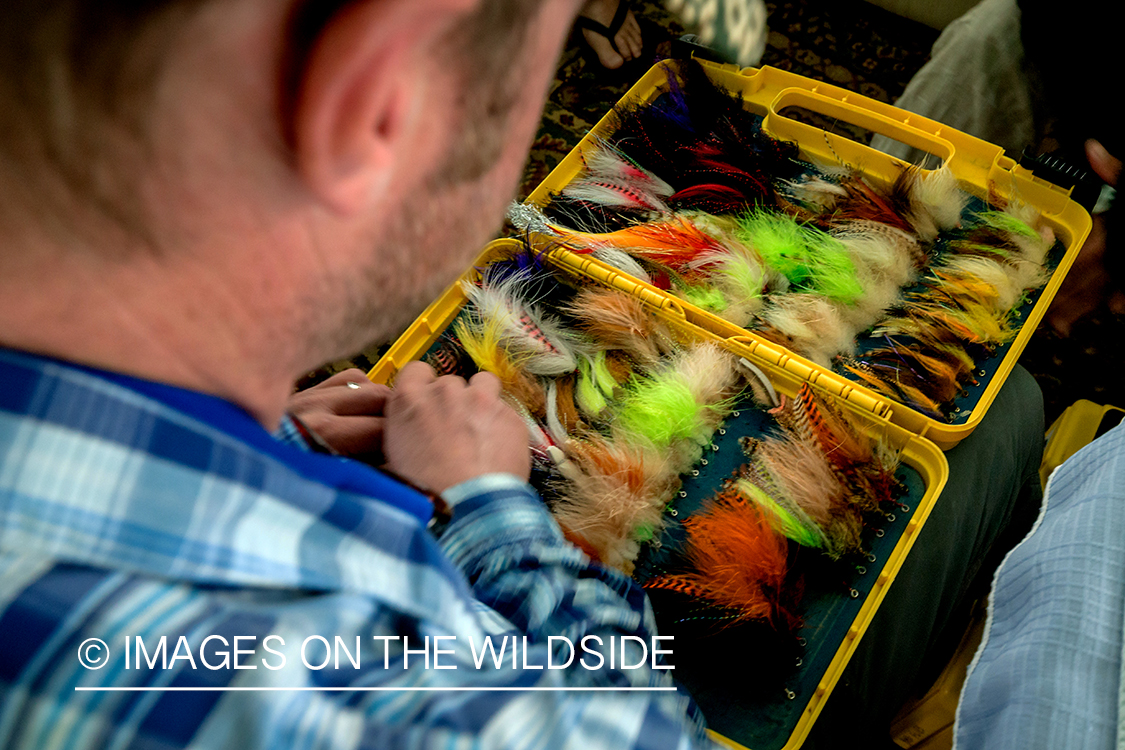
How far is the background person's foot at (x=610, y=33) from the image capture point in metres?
2.50

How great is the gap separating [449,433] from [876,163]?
106 centimetres

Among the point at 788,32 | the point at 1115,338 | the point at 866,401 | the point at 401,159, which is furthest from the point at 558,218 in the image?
the point at 788,32

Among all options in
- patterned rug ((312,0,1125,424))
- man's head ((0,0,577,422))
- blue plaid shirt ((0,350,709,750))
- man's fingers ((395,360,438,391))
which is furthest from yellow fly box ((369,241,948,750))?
patterned rug ((312,0,1125,424))

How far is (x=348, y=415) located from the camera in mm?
897

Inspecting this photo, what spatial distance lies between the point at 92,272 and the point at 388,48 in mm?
197

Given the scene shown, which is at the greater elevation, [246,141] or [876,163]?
[246,141]

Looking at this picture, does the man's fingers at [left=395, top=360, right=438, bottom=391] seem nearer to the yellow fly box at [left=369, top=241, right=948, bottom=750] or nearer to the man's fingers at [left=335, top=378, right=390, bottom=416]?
the man's fingers at [left=335, top=378, right=390, bottom=416]

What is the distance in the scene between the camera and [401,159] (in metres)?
0.40

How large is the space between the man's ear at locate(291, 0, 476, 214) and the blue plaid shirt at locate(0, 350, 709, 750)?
185mm

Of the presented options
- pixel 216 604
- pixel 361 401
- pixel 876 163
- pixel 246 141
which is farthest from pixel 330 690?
pixel 876 163

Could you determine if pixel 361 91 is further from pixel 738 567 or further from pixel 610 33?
pixel 610 33

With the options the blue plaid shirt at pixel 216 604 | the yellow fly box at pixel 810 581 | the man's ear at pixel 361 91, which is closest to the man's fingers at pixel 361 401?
the yellow fly box at pixel 810 581

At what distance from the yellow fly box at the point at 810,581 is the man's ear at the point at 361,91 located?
764 millimetres

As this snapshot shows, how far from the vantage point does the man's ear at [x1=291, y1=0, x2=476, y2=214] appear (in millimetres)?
324
